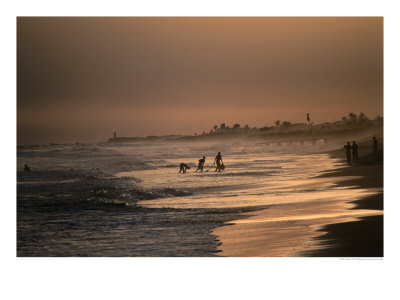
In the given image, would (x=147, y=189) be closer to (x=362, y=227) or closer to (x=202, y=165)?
(x=202, y=165)

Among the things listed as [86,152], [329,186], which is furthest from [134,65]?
[329,186]

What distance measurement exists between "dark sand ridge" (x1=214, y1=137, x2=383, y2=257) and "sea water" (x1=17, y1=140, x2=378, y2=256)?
14cm

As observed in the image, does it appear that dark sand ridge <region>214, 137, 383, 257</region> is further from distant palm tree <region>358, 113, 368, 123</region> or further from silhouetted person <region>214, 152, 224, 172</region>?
silhouetted person <region>214, 152, 224, 172</region>

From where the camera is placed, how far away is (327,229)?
6.70m

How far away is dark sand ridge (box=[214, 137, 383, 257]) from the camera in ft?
21.3

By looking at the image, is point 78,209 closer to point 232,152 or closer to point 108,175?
point 108,175

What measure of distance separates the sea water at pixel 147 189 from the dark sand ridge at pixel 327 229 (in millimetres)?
137

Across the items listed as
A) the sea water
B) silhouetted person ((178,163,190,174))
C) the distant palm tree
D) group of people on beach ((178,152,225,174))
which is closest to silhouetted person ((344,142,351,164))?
the sea water

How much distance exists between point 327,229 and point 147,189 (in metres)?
2.08

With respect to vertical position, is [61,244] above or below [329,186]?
below

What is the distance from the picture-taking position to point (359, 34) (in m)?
6.95

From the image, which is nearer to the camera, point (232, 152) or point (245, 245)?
point (245, 245)
